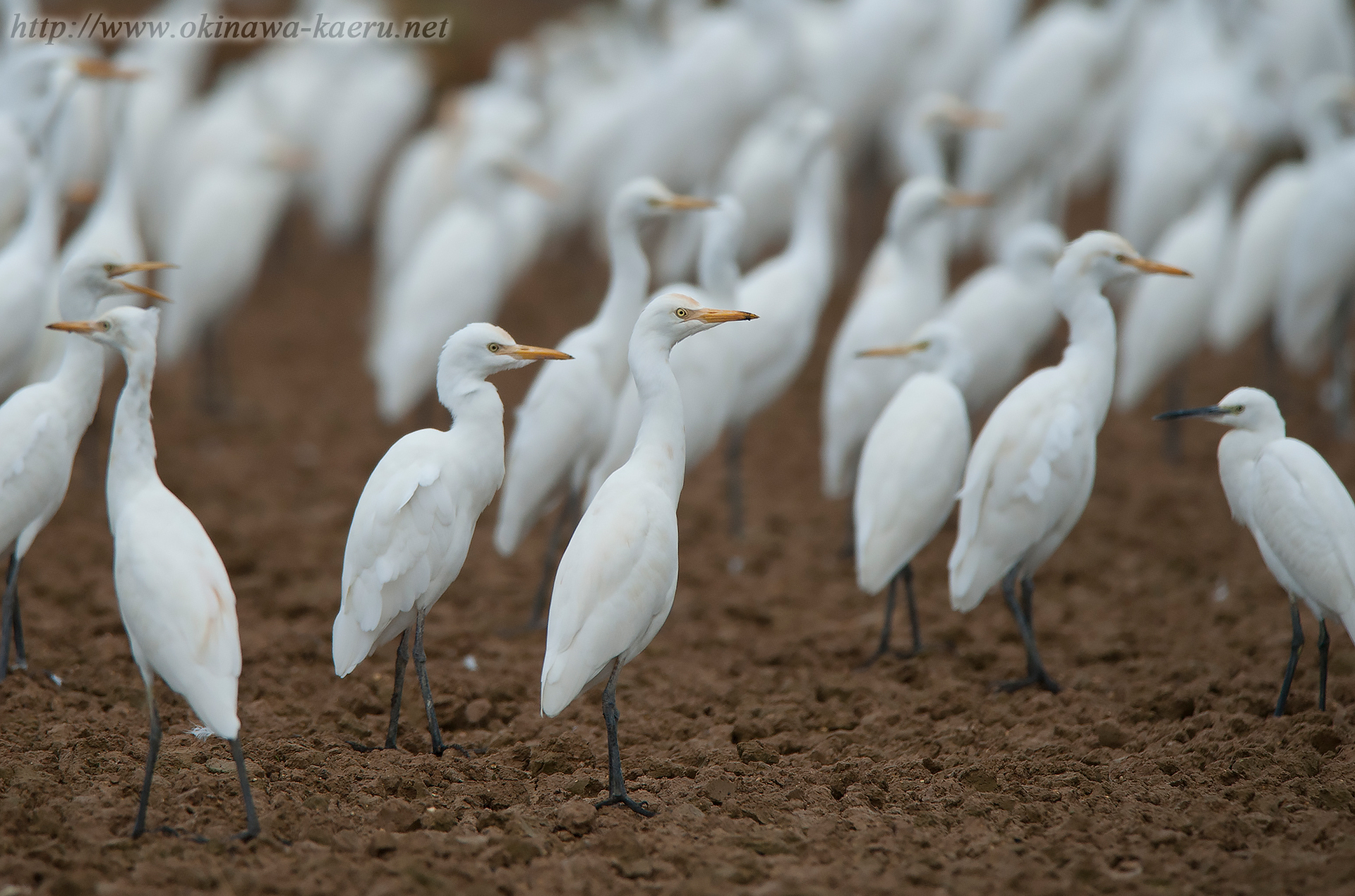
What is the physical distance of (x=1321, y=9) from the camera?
42.2 feet

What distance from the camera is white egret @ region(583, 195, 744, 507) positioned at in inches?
266

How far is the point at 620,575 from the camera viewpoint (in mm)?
4383

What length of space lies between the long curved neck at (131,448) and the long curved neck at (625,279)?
112 inches

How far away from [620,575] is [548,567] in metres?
2.34

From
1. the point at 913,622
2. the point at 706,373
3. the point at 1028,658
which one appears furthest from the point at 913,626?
the point at 706,373

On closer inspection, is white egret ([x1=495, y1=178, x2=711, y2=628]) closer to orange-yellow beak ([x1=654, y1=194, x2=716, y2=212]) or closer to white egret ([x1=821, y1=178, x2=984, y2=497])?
orange-yellow beak ([x1=654, y1=194, x2=716, y2=212])

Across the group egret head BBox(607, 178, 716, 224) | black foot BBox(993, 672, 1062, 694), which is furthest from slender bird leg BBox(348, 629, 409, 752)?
egret head BBox(607, 178, 716, 224)

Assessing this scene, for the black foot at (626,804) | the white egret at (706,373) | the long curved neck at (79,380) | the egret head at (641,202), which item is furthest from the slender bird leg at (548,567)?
the long curved neck at (79,380)

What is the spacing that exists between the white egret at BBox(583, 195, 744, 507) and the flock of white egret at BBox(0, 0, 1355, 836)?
0.02 m

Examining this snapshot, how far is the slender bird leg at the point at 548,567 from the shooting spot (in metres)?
6.59

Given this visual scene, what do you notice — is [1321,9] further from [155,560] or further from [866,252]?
[155,560]

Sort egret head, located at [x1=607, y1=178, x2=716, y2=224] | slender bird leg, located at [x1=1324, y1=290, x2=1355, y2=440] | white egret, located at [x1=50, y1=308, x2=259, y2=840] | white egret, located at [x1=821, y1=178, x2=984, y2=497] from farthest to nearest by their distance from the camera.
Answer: slender bird leg, located at [x1=1324, y1=290, x2=1355, y2=440] → white egret, located at [x1=821, y1=178, x2=984, y2=497] → egret head, located at [x1=607, y1=178, x2=716, y2=224] → white egret, located at [x1=50, y1=308, x2=259, y2=840]

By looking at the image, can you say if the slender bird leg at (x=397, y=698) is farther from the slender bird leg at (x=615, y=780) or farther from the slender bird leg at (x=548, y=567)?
the slender bird leg at (x=548, y=567)

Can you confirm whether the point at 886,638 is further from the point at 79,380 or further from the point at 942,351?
the point at 79,380
